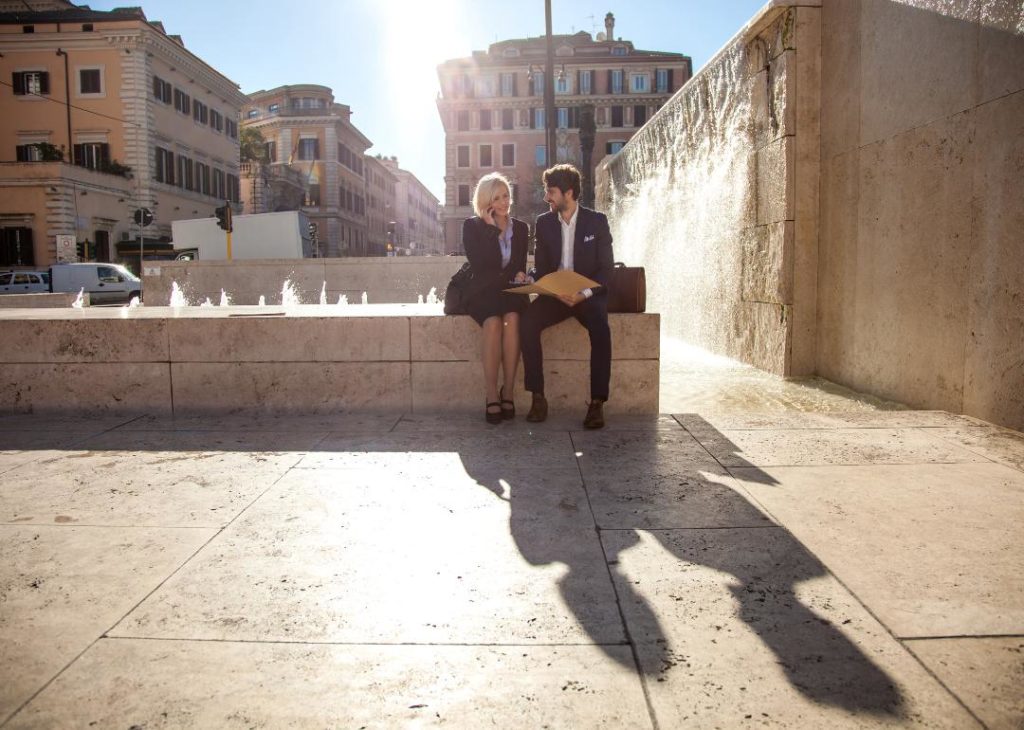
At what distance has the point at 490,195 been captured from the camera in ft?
16.6

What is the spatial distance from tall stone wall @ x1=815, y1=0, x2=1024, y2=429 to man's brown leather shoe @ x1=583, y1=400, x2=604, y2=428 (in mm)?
2218

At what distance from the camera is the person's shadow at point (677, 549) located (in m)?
1.85

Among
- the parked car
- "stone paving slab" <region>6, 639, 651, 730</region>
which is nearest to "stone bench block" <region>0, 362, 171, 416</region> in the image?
"stone paving slab" <region>6, 639, 651, 730</region>

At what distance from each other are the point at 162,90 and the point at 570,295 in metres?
41.7

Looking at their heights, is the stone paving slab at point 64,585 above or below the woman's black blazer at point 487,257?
below

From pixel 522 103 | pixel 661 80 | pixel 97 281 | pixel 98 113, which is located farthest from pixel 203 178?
pixel 661 80

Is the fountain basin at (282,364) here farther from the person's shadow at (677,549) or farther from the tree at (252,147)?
the tree at (252,147)

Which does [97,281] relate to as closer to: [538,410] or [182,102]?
[182,102]

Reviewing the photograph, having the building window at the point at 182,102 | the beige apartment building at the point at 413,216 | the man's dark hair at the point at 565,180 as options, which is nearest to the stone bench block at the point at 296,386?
the man's dark hair at the point at 565,180

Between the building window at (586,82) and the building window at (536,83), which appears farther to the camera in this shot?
the building window at (586,82)

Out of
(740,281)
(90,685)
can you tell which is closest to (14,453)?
(90,685)

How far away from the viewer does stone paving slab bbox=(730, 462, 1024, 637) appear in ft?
6.95

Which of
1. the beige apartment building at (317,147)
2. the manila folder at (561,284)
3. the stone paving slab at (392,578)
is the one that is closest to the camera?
the stone paving slab at (392,578)

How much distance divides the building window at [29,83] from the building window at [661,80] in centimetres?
4321
